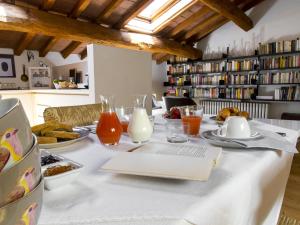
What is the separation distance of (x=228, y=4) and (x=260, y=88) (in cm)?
196

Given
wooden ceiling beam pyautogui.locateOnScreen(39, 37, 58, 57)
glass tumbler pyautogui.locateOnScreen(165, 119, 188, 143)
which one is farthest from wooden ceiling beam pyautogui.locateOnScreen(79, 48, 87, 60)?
glass tumbler pyautogui.locateOnScreen(165, 119, 188, 143)

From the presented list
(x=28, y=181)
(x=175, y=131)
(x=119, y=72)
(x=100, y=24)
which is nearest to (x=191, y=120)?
(x=175, y=131)

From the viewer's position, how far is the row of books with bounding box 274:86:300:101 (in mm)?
4434

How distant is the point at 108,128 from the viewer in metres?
0.87

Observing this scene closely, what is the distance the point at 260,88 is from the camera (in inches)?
201

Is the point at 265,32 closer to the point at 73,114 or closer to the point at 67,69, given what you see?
the point at 67,69

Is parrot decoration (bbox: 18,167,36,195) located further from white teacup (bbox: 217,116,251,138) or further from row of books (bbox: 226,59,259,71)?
row of books (bbox: 226,59,259,71)

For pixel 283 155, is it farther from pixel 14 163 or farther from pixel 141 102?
pixel 14 163

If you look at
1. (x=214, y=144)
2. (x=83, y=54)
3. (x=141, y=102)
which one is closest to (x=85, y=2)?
(x=83, y=54)

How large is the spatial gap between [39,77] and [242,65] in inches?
182

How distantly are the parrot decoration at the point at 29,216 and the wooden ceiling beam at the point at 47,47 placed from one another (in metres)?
5.13

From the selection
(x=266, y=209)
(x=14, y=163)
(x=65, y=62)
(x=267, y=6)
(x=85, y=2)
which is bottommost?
(x=266, y=209)

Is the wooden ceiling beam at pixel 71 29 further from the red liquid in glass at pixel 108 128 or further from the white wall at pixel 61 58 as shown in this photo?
the red liquid in glass at pixel 108 128

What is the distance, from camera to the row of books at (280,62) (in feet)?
14.4
